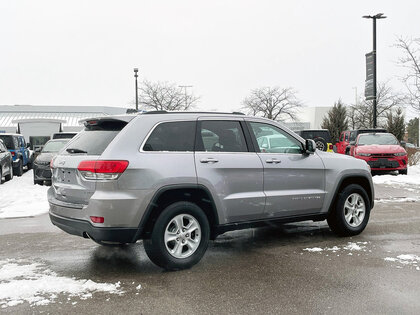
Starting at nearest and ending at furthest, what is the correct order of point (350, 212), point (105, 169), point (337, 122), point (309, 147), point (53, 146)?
1. point (105, 169)
2. point (309, 147)
3. point (350, 212)
4. point (53, 146)
5. point (337, 122)

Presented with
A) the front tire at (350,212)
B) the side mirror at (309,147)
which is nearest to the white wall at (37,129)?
the front tire at (350,212)

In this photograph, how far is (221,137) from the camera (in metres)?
5.70

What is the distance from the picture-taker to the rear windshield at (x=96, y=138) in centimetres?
511

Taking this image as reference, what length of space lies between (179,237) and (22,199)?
8.06 meters

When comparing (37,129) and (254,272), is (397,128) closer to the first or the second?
(37,129)

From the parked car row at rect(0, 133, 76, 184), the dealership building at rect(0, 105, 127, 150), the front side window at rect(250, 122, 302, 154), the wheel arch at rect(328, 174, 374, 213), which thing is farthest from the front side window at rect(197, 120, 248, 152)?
the dealership building at rect(0, 105, 127, 150)

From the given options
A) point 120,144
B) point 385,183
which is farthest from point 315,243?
point 385,183

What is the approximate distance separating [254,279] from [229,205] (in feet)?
3.21

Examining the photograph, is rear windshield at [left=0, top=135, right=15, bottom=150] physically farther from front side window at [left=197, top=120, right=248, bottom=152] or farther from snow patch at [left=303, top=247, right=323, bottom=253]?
snow patch at [left=303, top=247, right=323, bottom=253]

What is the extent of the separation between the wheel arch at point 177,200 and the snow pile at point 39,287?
0.69m

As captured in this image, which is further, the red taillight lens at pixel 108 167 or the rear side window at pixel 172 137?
the rear side window at pixel 172 137

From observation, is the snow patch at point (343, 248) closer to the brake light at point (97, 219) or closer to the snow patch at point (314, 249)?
the snow patch at point (314, 249)

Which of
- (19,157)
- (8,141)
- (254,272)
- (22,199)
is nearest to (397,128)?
(19,157)

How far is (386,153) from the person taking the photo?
55.2 ft
